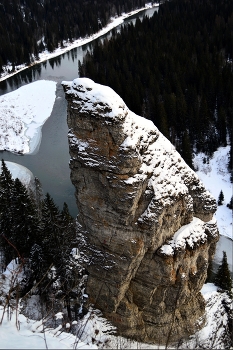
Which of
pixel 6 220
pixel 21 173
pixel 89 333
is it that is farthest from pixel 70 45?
pixel 89 333

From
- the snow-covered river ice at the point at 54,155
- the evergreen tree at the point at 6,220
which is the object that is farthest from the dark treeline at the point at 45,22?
the evergreen tree at the point at 6,220

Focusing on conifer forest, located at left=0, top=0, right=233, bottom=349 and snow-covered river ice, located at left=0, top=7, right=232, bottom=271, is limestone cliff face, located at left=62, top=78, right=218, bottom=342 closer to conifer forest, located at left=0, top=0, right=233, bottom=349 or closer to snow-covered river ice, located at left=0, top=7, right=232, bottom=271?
conifer forest, located at left=0, top=0, right=233, bottom=349

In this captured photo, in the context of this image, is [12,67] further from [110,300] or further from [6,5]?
[110,300]

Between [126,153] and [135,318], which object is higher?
[126,153]

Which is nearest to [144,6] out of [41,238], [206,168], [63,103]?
[63,103]

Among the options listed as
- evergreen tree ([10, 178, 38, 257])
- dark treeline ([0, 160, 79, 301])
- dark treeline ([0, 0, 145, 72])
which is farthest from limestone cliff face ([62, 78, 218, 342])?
dark treeline ([0, 0, 145, 72])

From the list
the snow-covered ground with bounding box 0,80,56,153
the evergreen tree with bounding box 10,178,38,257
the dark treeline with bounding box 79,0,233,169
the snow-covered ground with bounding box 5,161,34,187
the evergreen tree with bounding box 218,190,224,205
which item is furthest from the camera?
the snow-covered ground with bounding box 0,80,56,153

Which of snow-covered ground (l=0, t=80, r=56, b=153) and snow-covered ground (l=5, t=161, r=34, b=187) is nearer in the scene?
snow-covered ground (l=5, t=161, r=34, b=187)
